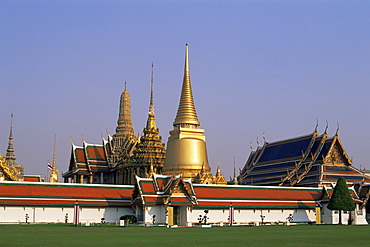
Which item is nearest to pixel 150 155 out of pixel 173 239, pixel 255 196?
pixel 255 196

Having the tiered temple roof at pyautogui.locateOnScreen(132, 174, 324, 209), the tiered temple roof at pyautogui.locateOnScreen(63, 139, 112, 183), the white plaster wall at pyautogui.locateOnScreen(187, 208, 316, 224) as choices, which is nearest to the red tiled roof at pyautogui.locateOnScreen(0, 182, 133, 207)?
the tiered temple roof at pyautogui.locateOnScreen(132, 174, 324, 209)

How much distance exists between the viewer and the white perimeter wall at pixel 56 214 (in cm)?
4616

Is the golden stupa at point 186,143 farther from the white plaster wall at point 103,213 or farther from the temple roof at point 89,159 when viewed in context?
the white plaster wall at point 103,213

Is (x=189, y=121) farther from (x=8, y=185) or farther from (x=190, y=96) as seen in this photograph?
(x=8, y=185)

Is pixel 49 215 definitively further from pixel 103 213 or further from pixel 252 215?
pixel 252 215

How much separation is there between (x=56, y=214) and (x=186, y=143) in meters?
28.6

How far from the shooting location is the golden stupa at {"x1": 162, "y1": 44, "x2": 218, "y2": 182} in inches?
2844

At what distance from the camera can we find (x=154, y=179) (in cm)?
4956

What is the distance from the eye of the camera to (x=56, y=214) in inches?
Answer: 1879

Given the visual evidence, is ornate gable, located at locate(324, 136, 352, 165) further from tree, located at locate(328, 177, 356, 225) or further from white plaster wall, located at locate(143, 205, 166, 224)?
white plaster wall, located at locate(143, 205, 166, 224)

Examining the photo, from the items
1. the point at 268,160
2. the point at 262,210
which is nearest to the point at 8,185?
the point at 262,210

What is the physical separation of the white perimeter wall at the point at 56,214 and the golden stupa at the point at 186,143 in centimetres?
2215

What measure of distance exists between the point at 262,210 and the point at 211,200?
19.0 ft

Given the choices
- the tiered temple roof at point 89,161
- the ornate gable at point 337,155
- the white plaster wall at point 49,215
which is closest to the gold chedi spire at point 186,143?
the tiered temple roof at point 89,161
